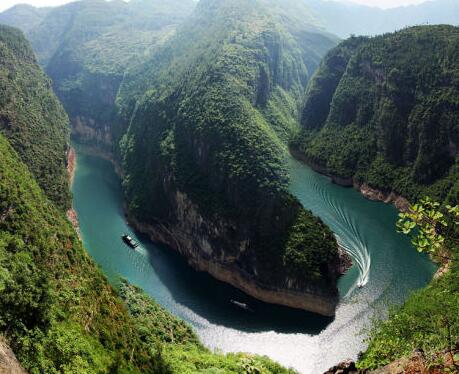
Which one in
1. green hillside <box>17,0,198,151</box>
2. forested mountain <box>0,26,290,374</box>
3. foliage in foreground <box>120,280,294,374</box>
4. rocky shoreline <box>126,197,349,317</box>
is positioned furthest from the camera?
green hillside <box>17,0,198,151</box>

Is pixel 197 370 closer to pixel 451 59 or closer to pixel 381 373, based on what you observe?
pixel 381 373


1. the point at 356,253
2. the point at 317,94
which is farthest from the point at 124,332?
the point at 317,94

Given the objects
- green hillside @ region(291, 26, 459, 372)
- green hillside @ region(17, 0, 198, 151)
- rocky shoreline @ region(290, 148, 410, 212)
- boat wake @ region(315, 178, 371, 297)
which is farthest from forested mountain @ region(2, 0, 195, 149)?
boat wake @ region(315, 178, 371, 297)

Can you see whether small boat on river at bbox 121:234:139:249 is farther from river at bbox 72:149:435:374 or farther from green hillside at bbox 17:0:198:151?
green hillside at bbox 17:0:198:151

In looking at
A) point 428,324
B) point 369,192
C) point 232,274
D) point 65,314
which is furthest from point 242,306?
point 428,324

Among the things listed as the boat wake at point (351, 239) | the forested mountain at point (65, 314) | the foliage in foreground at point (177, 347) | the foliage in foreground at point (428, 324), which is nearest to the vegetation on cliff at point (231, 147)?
the boat wake at point (351, 239)

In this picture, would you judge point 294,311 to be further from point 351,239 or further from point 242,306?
point 351,239

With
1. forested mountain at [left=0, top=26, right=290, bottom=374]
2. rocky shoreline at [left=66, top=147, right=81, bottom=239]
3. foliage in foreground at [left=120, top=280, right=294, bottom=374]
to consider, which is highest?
forested mountain at [left=0, top=26, right=290, bottom=374]
